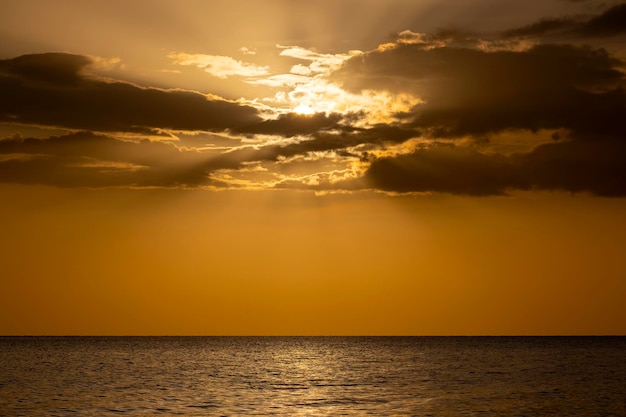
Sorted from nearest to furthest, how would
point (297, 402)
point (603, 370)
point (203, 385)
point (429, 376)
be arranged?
point (297, 402) → point (203, 385) → point (429, 376) → point (603, 370)

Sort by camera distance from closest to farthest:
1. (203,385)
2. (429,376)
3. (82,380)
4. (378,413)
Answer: (378,413) → (203,385) → (82,380) → (429,376)

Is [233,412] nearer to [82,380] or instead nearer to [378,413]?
A: [378,413]

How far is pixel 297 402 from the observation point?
79.6 m

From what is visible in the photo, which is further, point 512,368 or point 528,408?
point 512,368

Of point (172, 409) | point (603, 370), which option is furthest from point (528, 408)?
point (603, 370)

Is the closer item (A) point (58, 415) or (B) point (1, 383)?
(A) point (58, 415)

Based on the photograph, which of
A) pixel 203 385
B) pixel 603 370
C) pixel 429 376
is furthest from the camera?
pixel 603 370

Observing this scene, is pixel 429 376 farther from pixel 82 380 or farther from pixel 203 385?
pixel 82 380

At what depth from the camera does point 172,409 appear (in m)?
73.1

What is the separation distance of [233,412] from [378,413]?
38.0ft

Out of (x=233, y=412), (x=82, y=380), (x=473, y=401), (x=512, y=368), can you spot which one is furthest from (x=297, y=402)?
(x=512, y=368)


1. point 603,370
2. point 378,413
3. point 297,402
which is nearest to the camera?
point 378,413

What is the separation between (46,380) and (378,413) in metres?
57.3

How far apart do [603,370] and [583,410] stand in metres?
67.4
